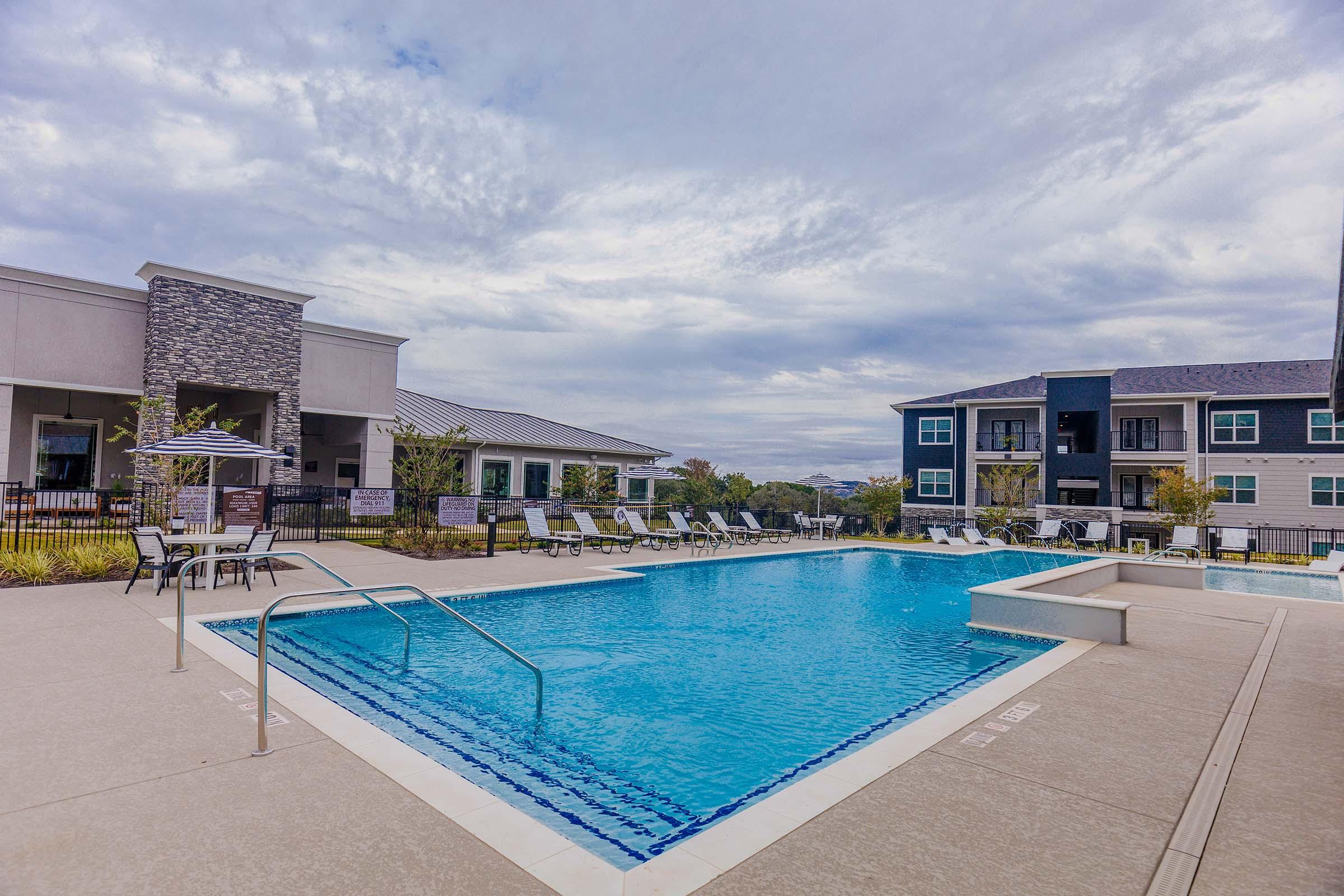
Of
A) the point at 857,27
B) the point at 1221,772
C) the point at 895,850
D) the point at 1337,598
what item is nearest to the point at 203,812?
the point at 895,850

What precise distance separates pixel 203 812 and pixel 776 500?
42.8 meters

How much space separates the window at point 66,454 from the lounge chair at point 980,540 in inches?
1058

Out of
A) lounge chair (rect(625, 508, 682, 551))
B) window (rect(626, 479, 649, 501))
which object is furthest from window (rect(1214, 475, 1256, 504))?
window (rect(626, 479, 649, 501))

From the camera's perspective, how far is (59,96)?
40.2 feet

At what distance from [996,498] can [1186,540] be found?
7478mm

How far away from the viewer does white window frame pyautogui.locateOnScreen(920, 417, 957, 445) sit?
31.7 meters

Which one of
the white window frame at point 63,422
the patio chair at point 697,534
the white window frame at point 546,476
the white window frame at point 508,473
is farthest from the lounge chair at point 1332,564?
the white window frame at point 63,422

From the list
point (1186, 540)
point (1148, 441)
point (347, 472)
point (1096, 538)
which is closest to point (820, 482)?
point (1096, 538)

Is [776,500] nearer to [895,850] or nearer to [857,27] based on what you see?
[857,27]

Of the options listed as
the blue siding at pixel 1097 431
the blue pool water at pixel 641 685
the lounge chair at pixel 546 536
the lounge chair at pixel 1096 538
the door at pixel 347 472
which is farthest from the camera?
the blue siding at pixel 1097 431

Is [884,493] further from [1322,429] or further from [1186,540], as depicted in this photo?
[1322,429]

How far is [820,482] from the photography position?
24.6m

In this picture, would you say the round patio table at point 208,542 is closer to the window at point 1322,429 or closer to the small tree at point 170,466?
the small tree at point 170,466

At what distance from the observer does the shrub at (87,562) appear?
10094mm
